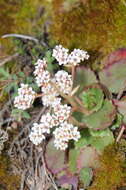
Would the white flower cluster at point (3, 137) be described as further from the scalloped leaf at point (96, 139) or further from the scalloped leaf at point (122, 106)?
the scalloped leaf at point (122, 106)

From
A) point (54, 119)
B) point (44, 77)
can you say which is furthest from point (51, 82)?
point (54, 119)

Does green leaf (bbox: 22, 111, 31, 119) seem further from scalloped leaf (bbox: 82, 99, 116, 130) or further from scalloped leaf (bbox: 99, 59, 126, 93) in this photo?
scalloped leaf (bbox: 99, 59, 126, 93)

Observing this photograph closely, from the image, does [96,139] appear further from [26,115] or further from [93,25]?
[93,25]

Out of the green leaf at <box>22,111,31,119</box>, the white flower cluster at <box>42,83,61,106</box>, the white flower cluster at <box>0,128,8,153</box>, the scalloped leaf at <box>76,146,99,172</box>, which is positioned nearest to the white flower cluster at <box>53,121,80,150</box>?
the white flower cluster at <box>42,83,61,106</box>

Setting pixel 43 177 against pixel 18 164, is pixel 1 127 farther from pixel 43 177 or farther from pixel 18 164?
pixel 43 177

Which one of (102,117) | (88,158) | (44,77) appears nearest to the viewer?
(44,77)
